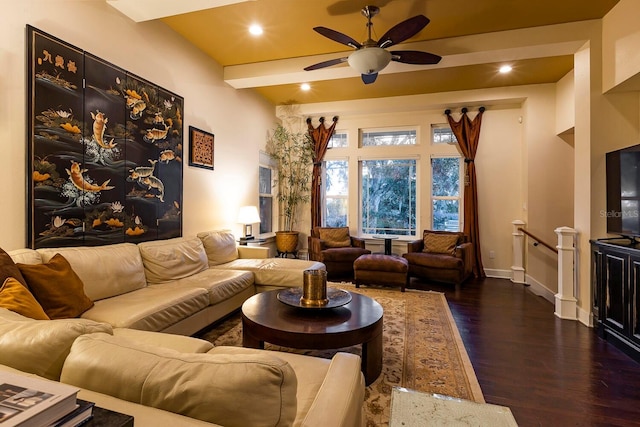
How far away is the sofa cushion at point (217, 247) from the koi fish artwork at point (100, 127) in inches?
57.2

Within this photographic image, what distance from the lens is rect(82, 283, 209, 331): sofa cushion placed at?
80.0 inches

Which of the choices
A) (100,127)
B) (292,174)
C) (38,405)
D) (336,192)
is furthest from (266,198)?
(38,405)

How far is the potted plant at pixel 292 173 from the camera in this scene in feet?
20.5

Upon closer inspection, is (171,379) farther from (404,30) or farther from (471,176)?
(471,176)

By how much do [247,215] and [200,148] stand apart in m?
1.23

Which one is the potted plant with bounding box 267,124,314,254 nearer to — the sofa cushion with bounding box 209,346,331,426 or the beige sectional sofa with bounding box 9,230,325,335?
the beige sectional sofa with bounding box 9,230,325,335

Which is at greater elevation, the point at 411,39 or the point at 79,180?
the point at 411,39

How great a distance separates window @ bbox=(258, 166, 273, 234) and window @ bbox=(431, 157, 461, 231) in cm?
315

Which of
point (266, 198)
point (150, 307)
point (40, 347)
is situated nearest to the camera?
point (40, 347)

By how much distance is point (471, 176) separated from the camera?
5402mm

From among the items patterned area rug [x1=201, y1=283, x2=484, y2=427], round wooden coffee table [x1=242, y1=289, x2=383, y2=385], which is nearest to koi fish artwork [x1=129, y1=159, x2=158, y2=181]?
patterned area rug [x1=201, y1=283, x2=484, y2=427]

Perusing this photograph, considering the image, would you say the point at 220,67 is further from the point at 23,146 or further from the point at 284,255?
the point at 284,255

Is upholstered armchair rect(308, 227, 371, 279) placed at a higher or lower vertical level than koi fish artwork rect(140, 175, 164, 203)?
lower

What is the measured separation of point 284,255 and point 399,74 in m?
3.65
